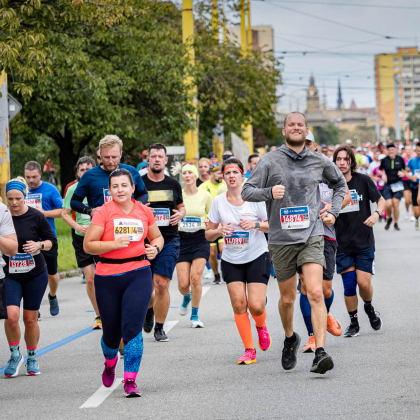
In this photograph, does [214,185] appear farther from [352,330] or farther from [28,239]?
[28,239]

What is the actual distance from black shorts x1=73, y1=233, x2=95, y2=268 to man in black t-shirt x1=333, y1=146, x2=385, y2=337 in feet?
10.1

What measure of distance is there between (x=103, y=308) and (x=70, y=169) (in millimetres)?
23262

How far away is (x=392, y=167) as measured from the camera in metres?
21.2

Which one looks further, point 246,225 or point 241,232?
point 241,232

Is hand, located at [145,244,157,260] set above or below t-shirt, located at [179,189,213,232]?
below

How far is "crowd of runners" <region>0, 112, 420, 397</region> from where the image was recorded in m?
6.29

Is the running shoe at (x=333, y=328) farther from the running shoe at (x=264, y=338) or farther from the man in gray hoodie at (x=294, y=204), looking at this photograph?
the man in gray hoodie at (x=294, y=204)

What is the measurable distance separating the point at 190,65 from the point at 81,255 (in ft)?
47.6

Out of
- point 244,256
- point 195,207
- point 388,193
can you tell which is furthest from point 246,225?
point 388,193

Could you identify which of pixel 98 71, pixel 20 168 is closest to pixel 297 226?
pixel 98 71

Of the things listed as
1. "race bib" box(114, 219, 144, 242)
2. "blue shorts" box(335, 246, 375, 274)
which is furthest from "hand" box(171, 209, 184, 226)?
"race bib" box(114, 219, 144, 242)

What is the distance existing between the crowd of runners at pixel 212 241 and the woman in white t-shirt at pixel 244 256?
0.4 inches

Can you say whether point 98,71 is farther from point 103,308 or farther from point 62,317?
point 103,308

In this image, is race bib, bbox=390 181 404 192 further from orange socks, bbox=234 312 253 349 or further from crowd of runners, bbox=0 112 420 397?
orange socks, bbox=234 312 253 349
